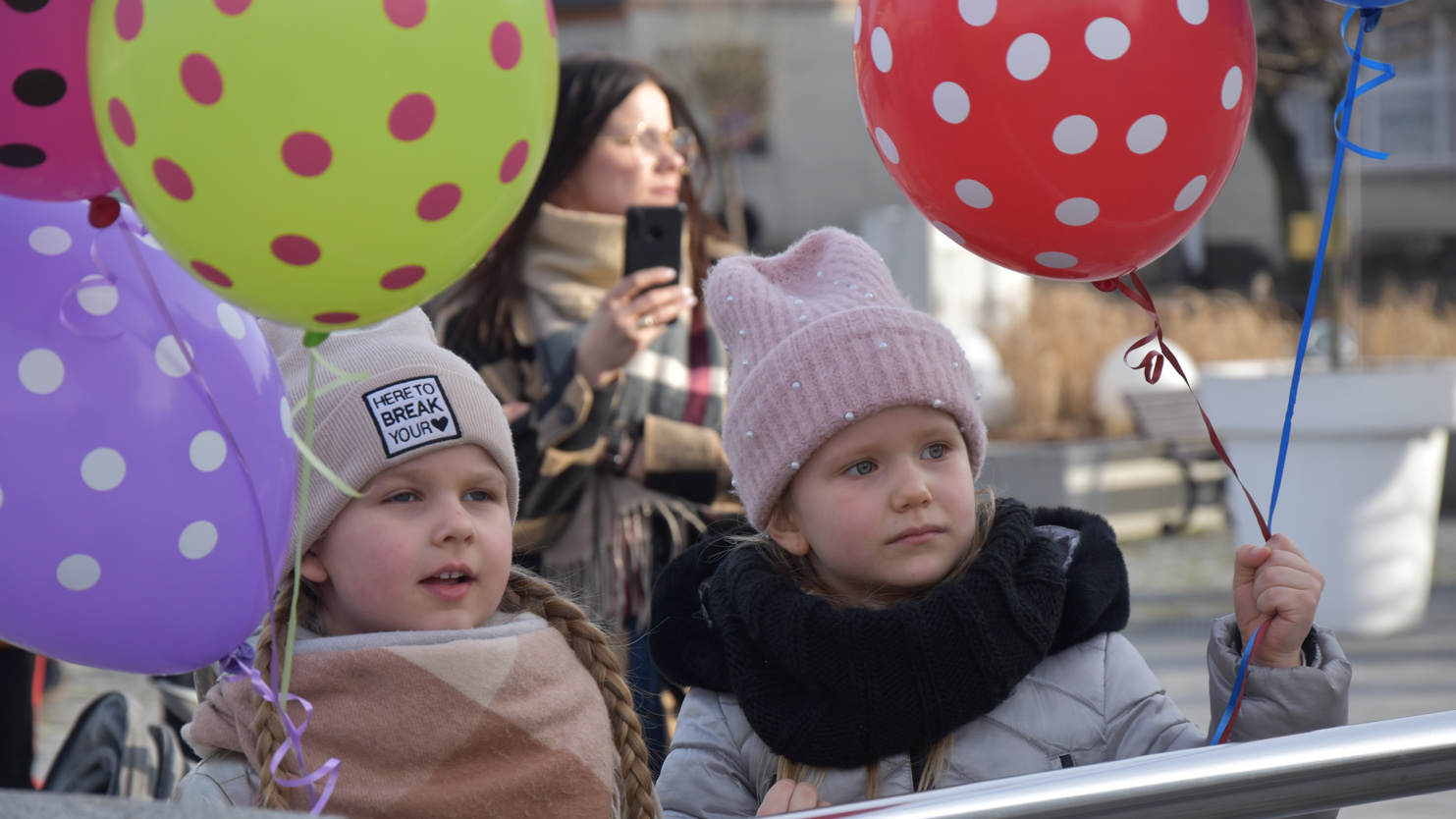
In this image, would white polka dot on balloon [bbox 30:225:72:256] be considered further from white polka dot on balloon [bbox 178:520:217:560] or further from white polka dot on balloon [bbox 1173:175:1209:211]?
white polka dot on balloon [bbox 1173:175:1209:211]

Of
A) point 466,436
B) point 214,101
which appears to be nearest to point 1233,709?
point 466,436

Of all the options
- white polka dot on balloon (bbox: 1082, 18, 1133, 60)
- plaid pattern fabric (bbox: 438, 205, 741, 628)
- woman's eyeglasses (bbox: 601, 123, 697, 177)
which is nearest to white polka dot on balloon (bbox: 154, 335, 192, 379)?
white polka dot on balloon (bbox: 1082, 18, 1133, 60)

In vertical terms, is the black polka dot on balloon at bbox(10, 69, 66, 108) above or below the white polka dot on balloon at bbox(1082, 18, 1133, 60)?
below

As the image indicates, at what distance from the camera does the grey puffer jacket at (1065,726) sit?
5.36 ft

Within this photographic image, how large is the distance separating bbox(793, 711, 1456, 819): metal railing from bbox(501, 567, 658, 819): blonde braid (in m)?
0.58

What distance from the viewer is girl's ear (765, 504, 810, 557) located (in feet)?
6.37

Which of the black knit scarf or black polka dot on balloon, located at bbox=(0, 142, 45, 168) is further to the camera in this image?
the black knit scarf

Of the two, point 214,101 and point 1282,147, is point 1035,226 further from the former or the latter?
point 1282,147

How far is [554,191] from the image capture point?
9.82ft

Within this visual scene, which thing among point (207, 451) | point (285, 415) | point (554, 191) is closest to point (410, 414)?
point (285, 415)

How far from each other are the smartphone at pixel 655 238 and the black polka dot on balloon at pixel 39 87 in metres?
1.54

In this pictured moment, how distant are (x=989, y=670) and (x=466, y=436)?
709 millimetres

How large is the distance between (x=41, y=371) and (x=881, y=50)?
3.10ft

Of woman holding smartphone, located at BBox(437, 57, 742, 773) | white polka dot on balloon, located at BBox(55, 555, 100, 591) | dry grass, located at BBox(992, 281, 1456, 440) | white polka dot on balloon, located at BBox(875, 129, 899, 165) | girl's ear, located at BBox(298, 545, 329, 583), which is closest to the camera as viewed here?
white polka dot on balloon, located at BBox(55, 555, 100, 591)
